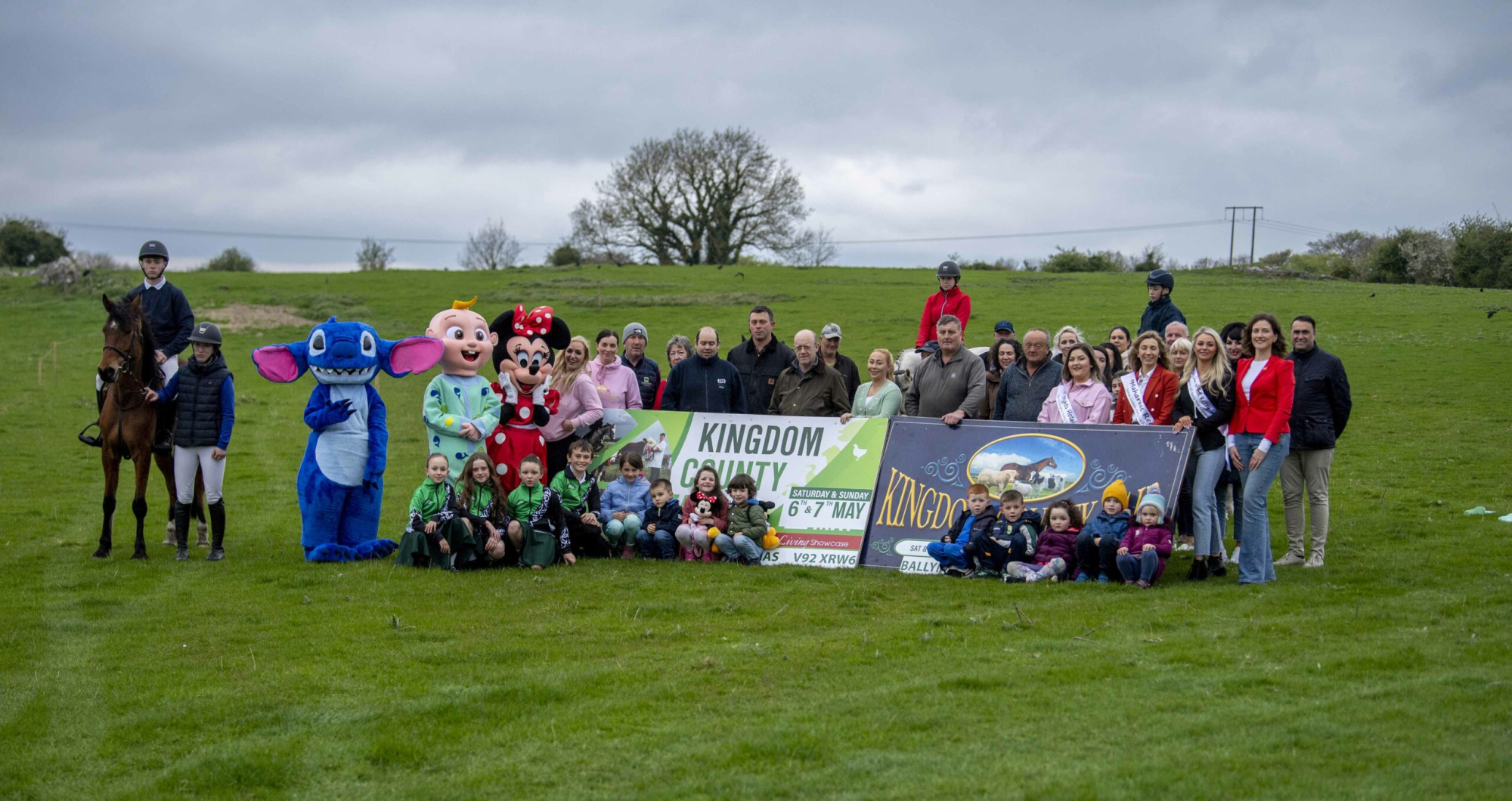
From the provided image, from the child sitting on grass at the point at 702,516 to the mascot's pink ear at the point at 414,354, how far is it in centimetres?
279

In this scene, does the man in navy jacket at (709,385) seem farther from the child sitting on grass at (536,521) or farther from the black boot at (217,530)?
the black boot at (217,530)

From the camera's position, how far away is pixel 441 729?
5.93m

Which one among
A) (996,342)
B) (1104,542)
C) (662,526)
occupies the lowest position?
(662,526)

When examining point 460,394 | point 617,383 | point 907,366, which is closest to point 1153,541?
point 907,366

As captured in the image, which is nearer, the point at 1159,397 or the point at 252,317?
the point at 1159,397

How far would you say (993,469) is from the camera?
1023 centimetres

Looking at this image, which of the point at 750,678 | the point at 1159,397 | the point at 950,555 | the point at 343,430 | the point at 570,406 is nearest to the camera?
the point at 750,678

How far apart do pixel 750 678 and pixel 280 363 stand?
6.64 metres

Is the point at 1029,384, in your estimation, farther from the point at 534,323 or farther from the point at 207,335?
the point at 207,335

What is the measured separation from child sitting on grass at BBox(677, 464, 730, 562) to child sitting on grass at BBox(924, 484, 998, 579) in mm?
1973

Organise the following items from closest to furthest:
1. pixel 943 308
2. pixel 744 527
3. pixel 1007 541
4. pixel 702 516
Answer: pixel 1007 541 → pixel 744 527 → pixel 702 516 → pixel 943 308

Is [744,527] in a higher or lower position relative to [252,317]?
lower

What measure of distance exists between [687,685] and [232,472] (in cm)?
1474

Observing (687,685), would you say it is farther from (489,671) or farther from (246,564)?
(246,564)
